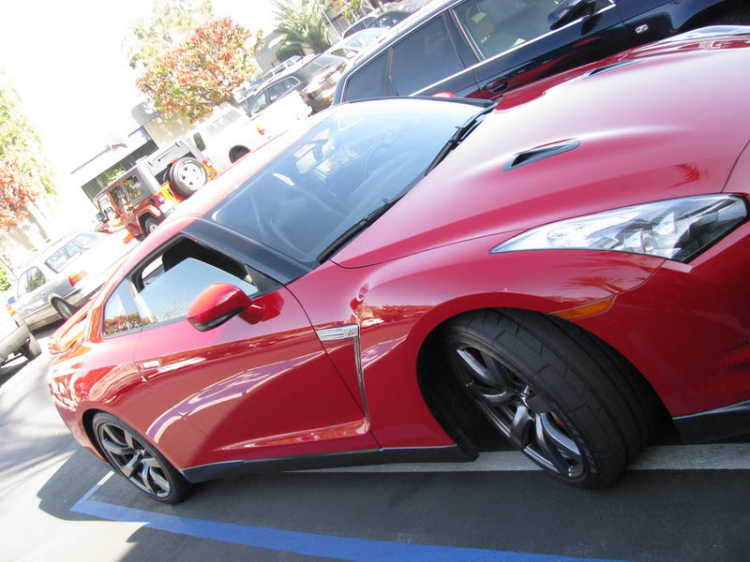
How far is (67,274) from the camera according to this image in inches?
472

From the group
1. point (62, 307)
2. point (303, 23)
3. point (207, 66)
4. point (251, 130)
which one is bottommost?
point (62, 307)

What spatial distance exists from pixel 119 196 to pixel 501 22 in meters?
11.9

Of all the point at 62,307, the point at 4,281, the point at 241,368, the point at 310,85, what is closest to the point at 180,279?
the point at 241,368

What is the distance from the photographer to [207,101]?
110 ft

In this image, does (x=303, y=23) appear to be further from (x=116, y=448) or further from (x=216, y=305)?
(x=216, y=305)

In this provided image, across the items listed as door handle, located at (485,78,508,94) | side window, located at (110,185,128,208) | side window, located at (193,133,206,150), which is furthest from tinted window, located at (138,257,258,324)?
side window, located at (193,133,206,150)

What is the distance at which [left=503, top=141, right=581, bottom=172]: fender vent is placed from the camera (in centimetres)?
219

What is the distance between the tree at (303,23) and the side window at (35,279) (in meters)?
32.2

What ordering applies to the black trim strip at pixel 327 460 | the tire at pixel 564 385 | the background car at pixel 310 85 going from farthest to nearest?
1. the background car at pixel 310 85
2. the black trim strip at pixel 327 460
3. the tire at pixel 564 385

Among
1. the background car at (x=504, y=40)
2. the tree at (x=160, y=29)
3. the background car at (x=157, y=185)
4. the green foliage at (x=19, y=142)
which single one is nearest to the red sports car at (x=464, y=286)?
the background car at (x=504, y=40)

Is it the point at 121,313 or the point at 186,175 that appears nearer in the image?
the point at 121,313

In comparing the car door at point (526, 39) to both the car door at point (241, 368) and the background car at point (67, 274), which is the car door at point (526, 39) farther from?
the background car at point (67, 274)

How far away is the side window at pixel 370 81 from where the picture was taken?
6.15 metres

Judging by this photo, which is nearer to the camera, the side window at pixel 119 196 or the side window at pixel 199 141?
the side window at pixel 119 196
